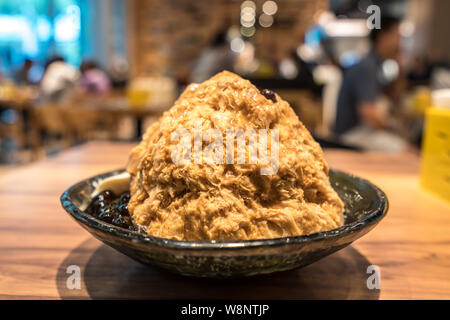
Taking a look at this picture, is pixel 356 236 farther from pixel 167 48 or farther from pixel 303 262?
pixel 167 48

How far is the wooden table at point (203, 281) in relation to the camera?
57 centimetres

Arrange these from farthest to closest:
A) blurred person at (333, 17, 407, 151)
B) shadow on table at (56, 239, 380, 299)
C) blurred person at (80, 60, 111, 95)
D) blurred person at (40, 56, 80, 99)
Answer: blurred person at (80, 60, 111, 95) → blurred person at (40, 56, 80, 99) → blurred person at (333, 17, 407, 151) → shadow on table at (56, 239, 380, 299)

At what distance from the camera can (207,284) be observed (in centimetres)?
59

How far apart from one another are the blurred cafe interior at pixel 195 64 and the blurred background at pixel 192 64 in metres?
0.02

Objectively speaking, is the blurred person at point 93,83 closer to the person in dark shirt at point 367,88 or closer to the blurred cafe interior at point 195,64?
the blurred cafe interior at point 195,64

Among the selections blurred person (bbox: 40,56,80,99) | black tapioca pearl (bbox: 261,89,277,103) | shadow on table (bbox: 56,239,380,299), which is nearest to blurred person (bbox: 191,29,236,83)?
blurred person (bbox: 40,56,80,99)

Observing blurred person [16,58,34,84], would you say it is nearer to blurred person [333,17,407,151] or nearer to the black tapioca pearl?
blurred person [333,17,407,151]

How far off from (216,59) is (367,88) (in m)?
2.22

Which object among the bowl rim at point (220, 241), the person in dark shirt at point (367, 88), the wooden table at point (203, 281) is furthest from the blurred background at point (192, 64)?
the bowl rim at point (220, 241)

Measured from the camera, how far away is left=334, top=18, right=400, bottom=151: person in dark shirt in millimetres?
2736

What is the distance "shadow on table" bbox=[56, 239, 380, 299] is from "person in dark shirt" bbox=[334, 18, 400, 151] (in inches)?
90.0

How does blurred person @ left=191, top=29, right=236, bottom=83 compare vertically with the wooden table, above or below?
above

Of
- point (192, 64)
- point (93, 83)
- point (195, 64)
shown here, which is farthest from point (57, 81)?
point (192, 64)

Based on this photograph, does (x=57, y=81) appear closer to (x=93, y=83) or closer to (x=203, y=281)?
(x=93, y=83)
